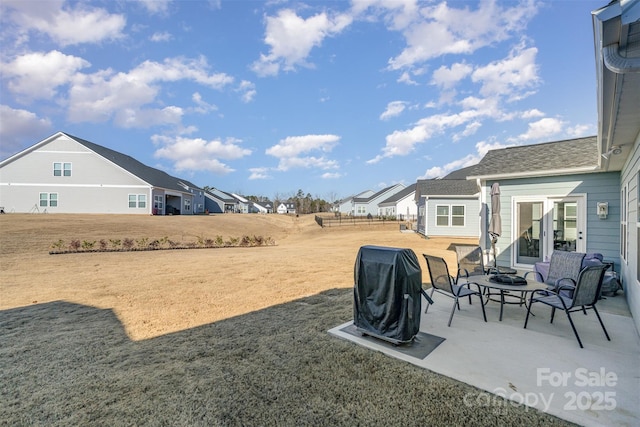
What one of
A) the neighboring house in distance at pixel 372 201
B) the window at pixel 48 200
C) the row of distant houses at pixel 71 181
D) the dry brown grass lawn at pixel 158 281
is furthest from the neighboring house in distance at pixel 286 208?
the dry brown grass lawn at pixel 158 281

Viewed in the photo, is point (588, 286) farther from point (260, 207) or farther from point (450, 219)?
point (260, 207)

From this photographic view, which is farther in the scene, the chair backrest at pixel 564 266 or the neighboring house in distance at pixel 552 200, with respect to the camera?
the neighboring house in distance at pixel 552 200

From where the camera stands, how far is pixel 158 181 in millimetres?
27938

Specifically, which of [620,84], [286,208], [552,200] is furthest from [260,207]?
[620,84]

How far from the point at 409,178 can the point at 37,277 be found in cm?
5109

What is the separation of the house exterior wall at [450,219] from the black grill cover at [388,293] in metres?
16.1

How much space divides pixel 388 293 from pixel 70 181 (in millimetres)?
30594

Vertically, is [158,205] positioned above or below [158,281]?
above

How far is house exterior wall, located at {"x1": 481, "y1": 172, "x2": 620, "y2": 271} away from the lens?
23.0 feet

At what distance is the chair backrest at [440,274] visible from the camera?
4.31 m

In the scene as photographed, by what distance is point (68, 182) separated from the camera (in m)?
23.9

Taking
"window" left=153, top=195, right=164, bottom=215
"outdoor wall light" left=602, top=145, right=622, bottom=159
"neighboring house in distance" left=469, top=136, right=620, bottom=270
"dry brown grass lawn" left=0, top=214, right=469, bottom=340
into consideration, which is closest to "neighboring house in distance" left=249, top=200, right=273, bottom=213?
"window" left=153, top=195, right=164, bottom=215

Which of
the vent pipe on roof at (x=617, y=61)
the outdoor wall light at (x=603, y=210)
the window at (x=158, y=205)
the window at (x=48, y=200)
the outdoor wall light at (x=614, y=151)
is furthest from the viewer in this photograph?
the window at (x=158, y=205)

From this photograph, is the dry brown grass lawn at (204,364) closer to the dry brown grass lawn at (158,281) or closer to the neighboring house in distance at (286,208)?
the dry brown grass lawn at (158,281)
